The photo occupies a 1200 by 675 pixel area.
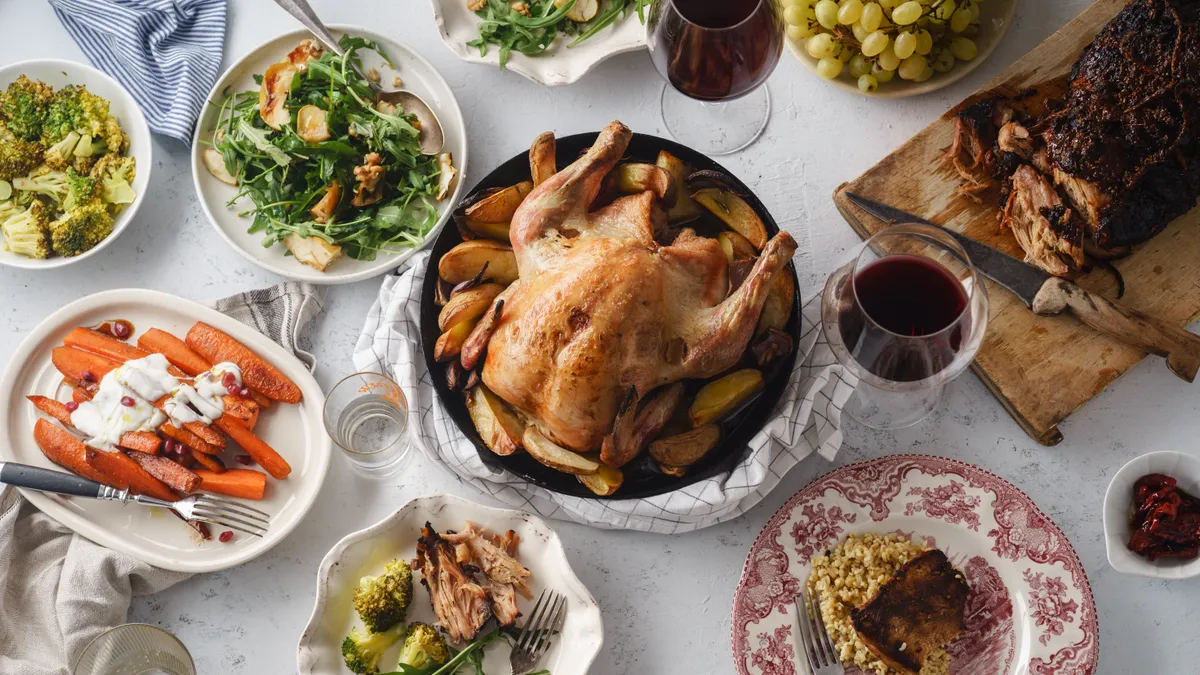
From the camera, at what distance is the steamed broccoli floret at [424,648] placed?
2.20 metres

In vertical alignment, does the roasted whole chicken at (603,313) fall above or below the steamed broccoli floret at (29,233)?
above

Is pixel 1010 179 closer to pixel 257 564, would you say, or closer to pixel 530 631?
pixel 530 631

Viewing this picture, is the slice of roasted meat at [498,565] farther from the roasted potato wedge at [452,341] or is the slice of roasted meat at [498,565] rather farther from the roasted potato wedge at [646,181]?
the roasted potato wedge at [646,181]

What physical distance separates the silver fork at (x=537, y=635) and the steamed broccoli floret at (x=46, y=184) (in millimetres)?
1591

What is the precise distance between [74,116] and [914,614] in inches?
92.9

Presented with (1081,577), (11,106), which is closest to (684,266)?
(1081,577)

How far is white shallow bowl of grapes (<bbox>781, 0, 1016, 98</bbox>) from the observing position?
2.25 m

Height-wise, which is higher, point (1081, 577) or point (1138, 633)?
point (1081, 577)

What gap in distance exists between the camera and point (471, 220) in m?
2.16

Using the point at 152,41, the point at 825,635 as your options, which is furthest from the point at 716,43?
the point at 152,41

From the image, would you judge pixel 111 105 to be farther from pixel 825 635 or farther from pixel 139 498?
pixel 825 635

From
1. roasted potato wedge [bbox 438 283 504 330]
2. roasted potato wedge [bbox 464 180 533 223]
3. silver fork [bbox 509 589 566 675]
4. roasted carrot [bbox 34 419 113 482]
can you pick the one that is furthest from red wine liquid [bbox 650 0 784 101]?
roasted carrot [bbox 34 419 113 482]

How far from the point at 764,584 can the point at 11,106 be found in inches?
87.3

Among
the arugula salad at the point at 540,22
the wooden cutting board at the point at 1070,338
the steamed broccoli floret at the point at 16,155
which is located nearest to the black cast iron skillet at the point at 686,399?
the arugula salad at the point at 540,22
